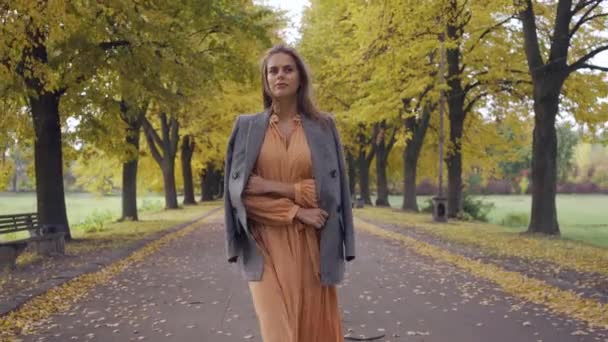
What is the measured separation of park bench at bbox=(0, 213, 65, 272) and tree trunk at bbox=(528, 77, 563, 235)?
11.3 metres

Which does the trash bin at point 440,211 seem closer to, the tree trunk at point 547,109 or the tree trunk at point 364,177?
the tree trunk at point 547,109

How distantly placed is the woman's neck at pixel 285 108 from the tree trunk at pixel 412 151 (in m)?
25.4

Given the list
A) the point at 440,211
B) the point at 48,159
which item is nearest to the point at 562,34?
the point at 440,211

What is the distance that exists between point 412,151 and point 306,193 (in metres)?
27.6

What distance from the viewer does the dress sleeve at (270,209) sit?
3.04 meters

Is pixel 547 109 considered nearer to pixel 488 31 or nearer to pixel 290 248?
pixel 488 31

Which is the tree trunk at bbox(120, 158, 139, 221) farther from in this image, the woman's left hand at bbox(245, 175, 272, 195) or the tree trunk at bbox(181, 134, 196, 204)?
the woman's left hand at bbox(245, 175, 272, 195)

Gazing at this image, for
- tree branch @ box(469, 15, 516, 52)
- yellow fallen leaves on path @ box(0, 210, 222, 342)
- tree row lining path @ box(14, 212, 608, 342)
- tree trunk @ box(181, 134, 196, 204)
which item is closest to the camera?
tree row lining path @ box(14, 212, 608, 342)

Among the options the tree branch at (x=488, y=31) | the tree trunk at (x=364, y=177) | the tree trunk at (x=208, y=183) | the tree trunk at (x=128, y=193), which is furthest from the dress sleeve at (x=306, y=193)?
the tree trunk at (x=208, y=183)

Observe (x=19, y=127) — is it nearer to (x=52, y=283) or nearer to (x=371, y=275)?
(x=52, y=283)

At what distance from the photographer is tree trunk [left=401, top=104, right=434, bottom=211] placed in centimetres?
2894

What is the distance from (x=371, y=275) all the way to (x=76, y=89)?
8543 millimetres

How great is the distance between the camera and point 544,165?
16.6 metres

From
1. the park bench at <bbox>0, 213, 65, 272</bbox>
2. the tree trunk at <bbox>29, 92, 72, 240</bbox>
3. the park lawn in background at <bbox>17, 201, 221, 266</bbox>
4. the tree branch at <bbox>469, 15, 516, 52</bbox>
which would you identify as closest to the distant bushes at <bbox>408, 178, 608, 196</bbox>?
the tree branch at <bbox>469, 15, 516, 52</bbox>
